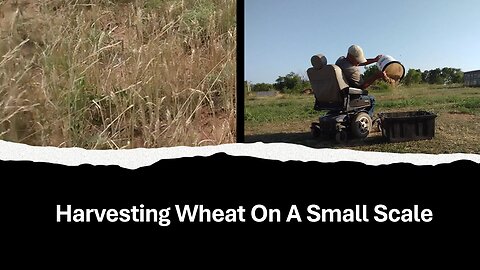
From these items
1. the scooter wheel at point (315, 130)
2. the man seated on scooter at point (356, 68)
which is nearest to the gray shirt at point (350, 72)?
the man seated on scooter at point (356, 68)

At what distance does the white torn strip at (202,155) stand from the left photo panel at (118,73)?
0.06 meters

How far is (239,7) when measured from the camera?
2.20 metres

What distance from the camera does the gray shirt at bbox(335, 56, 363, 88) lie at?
2299 mm

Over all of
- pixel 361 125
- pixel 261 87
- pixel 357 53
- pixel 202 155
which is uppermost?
pixel 357 53

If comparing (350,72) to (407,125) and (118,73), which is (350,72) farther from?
(118,73)

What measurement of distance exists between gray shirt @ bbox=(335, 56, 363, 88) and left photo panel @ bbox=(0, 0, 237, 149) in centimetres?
47

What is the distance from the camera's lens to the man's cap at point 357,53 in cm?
228

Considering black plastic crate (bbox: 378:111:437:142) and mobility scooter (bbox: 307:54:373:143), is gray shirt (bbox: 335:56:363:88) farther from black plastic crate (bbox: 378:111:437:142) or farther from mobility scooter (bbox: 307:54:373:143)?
black plastic crate (bbox: 378:111:437:142)

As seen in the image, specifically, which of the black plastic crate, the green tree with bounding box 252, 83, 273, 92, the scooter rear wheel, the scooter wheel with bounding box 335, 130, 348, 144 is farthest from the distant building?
the green tree with bounding box 252, 83, 273, 92

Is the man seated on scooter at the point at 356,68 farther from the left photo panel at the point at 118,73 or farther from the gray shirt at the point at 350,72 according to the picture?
the left photo panel at the point at 118,73

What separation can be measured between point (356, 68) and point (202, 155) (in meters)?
0.79

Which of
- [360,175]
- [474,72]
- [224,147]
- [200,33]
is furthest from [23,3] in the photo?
[474,72]

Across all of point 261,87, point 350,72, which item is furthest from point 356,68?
point 261,87

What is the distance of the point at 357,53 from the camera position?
7.48 ft
